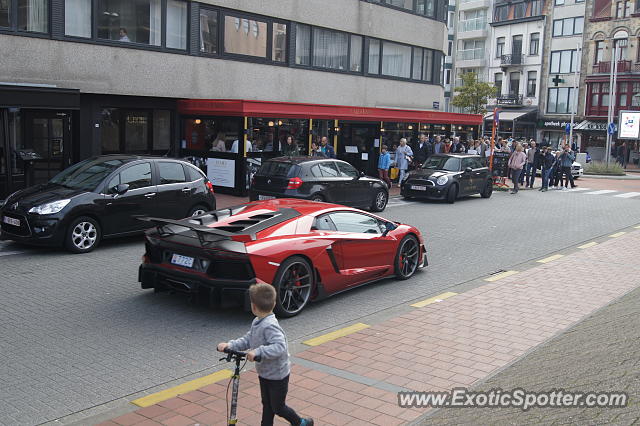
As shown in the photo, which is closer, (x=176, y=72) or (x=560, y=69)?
(x=176, y=72)

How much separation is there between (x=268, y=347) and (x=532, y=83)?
6656 cm

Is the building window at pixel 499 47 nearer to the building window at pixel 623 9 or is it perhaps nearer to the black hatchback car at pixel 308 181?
the building window at pixel 623 9

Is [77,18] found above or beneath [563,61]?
beneath

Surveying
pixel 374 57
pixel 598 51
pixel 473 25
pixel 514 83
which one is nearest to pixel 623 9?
pixel 598 51

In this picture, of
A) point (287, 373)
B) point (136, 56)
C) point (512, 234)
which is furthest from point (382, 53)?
point (287, 373)

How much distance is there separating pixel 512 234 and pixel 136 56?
39.5 feet

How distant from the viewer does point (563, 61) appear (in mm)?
62531

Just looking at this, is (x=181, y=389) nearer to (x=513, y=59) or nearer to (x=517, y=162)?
(x=517, y=162)

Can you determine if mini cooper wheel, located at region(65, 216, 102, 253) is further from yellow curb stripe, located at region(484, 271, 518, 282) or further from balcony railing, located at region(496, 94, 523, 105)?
balcony railing, located at region(496, 94, 523, 105)

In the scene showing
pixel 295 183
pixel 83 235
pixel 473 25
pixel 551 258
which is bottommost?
pixel 551 258

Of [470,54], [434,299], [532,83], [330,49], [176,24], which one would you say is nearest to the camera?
[434,299]

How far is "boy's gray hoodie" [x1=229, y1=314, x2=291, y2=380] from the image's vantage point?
14.2 ft

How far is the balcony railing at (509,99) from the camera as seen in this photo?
6600 cm

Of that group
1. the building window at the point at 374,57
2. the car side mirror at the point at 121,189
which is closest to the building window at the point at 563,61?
the building window at the point at 374,57
